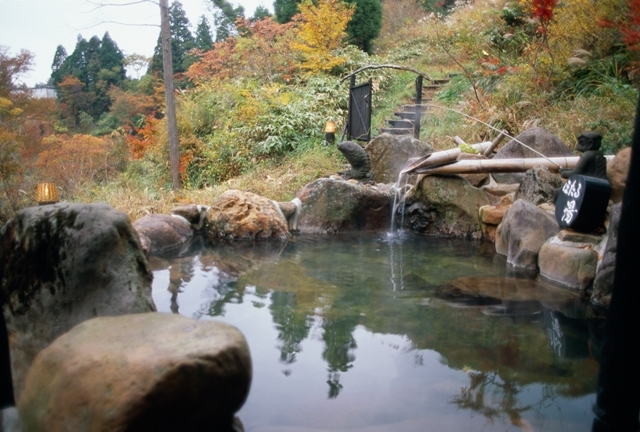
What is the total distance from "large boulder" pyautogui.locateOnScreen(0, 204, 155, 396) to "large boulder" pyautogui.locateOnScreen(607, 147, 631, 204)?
16.5 feet

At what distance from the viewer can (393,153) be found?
9.20 m

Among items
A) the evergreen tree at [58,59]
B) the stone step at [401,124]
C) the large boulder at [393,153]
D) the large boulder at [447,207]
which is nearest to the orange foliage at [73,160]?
the large boulder at [393,153]

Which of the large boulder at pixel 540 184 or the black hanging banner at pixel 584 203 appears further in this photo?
the large boulder at pixel 540 184

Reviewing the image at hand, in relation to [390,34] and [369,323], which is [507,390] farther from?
[390,34]

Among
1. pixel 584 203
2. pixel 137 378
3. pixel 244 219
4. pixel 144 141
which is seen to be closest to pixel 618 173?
pixel 584 203

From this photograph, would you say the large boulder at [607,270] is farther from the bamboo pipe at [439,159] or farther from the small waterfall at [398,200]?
the small waterfall at [398,200]

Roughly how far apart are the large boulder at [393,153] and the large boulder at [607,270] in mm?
4890

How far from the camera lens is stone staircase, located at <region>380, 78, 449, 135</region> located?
12562mm

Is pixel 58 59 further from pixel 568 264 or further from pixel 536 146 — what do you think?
pixel 568 264

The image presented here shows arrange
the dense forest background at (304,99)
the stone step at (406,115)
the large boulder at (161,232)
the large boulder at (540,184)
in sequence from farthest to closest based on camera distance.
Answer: the stone step at (406,115), the dense forest background at (304,99), the large boulder at (161,232), the large boulder at (540,184)


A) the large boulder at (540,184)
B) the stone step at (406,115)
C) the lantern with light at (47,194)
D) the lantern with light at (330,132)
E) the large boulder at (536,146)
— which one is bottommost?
the lantern with light at (47,194)

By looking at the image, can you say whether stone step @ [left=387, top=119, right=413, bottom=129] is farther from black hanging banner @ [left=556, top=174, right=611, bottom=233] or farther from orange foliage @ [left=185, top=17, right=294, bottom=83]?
black hanging banner @ [left=556, top=174, right=611, bottom=233]

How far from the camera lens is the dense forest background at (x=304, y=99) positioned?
910 centimetres

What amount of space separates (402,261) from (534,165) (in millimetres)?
2510
